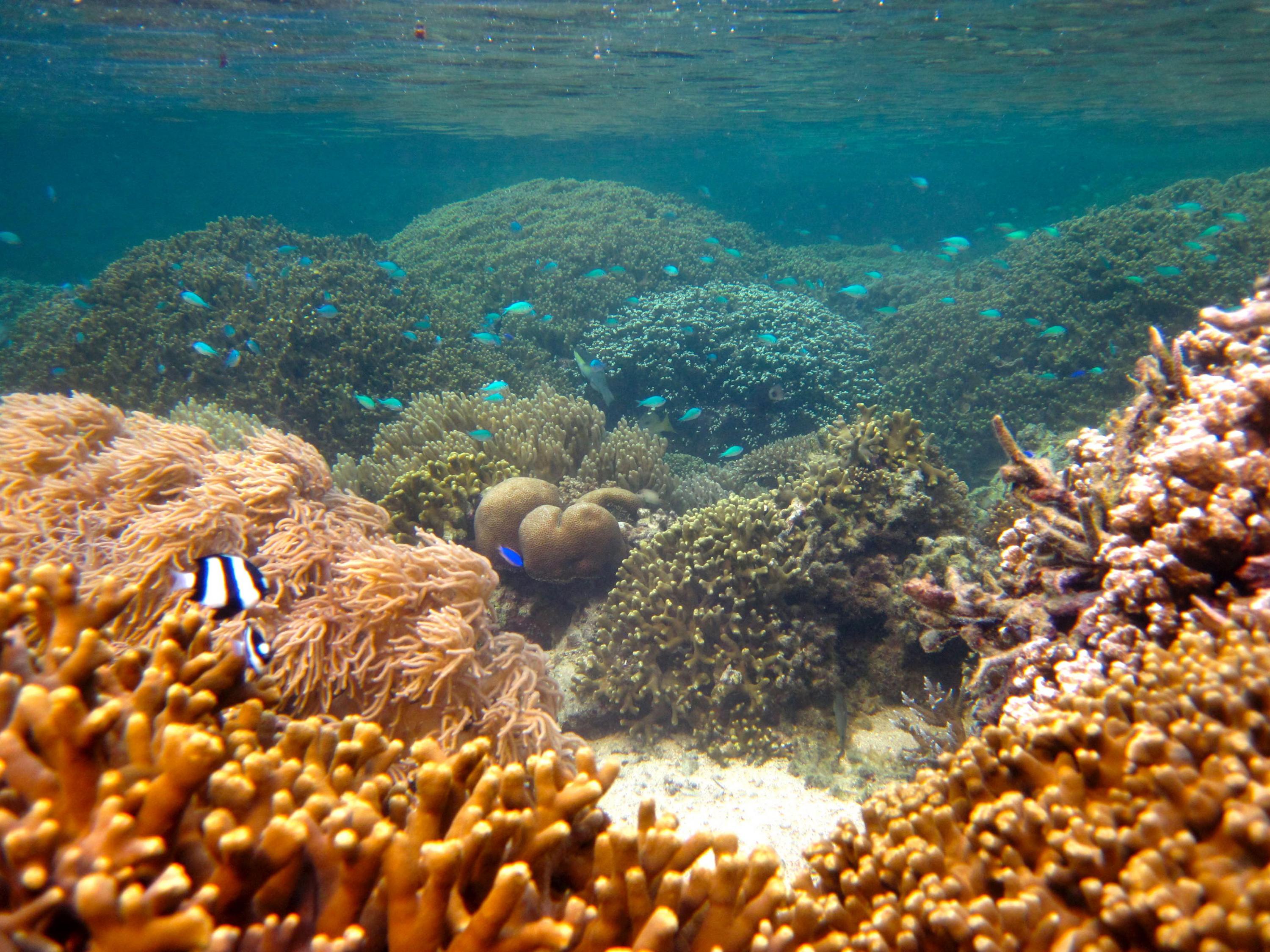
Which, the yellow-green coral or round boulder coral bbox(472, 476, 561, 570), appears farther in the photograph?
the yellow-green coral

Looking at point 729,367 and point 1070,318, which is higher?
point 1070,318

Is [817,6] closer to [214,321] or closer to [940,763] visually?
[214,321]

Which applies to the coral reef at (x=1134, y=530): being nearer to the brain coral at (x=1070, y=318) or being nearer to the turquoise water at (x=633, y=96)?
the brain coral at (x=1070, y=318)

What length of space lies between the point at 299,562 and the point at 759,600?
11.6 feet

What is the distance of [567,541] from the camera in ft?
17.7

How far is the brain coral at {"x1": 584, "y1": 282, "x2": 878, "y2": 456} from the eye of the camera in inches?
461

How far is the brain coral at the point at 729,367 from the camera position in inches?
461

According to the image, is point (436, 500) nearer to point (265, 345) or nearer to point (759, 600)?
point (759, 600)

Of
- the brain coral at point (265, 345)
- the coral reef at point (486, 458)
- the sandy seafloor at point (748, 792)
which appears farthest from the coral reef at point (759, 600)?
the brain coral at point (265, 345)

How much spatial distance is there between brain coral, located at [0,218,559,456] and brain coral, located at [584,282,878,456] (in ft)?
7.36

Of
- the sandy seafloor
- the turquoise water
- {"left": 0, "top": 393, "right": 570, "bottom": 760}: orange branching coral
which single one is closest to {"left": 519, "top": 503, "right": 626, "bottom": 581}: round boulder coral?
{"left": 0, "top": 393, "right": 570, "bottom": 760}: orange branching coral

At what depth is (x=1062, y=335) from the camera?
13.4m

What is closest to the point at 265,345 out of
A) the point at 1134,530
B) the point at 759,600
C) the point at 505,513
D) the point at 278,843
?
the point at 505,513

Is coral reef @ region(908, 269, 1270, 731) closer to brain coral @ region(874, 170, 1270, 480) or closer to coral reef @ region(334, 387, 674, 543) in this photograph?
coral reef @ region(334, 387, 674, 543)
